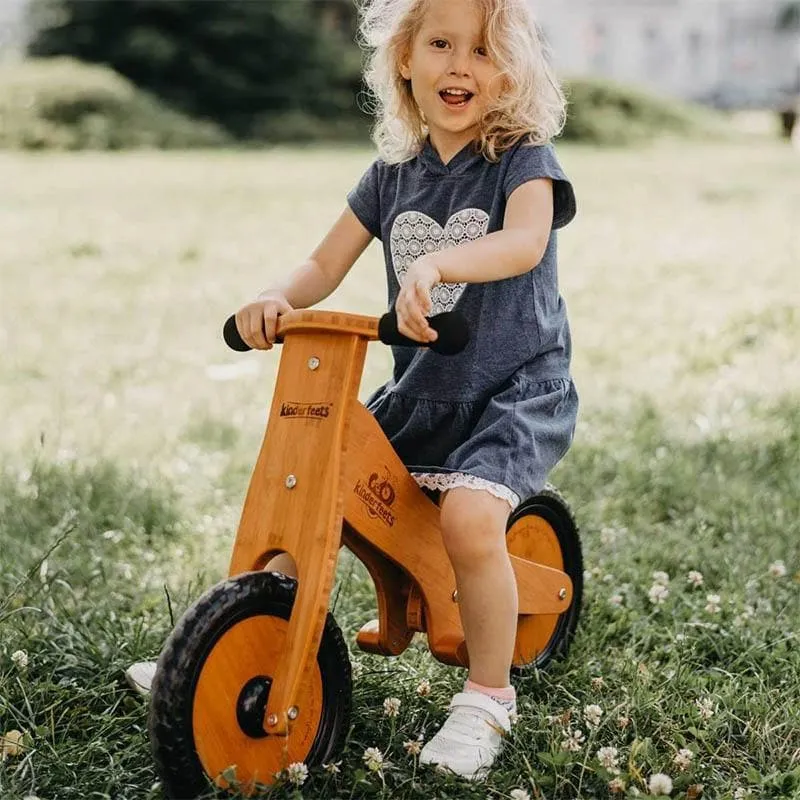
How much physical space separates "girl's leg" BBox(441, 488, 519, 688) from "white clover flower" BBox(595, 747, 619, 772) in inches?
9.5

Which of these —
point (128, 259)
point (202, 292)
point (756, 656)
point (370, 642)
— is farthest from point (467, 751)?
point (128, 259)

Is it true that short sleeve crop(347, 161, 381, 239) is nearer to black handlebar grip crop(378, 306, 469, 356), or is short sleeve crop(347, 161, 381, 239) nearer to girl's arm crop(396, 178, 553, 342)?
girl's arm crop(396, 178, 553, 342)

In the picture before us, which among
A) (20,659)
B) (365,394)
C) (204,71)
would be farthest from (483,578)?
(204,71)

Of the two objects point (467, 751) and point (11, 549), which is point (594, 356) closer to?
point (11, 549)

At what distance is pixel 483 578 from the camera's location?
2467mm

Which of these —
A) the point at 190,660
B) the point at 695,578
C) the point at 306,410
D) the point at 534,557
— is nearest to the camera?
the point at 190,660

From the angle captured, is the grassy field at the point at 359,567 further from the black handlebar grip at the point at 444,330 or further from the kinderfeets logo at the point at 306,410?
the black handlebar grip at the point at 444,330

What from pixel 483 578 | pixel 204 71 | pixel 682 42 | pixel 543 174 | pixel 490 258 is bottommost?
pixel 483 578

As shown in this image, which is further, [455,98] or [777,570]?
[777,570]

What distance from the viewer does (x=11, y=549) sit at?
136 inches

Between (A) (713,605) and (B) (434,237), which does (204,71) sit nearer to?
(A) (713,605)

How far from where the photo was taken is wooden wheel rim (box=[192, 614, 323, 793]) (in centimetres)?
222

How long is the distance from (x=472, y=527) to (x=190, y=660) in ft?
1.95

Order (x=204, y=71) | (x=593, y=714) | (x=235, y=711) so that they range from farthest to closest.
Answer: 1. (x=204, y=71)
2. (x=593, y=714)
3. (x=235, y=711)
